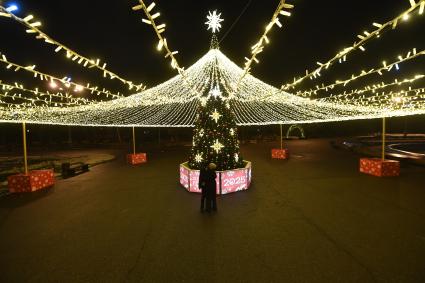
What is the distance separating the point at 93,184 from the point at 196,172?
4.52 m

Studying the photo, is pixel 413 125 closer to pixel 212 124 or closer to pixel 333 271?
pixel 212 124

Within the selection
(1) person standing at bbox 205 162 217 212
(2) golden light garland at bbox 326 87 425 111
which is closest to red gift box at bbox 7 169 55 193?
(1) person standing at bbox 205 162 217 212

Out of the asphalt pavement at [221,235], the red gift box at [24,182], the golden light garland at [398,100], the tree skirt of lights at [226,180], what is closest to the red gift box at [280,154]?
the golden light garland at [398,100]

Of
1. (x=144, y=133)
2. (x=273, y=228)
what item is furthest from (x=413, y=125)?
(x=273, y=228)

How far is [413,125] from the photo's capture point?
3753 centimetres

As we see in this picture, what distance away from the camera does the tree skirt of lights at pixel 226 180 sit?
24.5 ft

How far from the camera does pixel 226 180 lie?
7.54 meters

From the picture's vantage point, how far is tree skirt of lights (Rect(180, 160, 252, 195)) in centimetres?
746

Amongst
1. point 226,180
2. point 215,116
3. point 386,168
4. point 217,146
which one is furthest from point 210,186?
point 386,168

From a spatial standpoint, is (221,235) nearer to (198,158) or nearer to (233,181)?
(233,181)

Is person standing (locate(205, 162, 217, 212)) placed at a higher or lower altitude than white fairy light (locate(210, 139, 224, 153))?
lower

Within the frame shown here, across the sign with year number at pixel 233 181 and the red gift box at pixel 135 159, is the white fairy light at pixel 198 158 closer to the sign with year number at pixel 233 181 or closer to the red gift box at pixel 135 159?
the sign with year number at pixel 233 181

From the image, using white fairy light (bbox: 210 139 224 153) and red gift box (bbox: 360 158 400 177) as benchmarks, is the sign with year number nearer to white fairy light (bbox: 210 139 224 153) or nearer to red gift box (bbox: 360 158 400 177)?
white fairy light (bbox: 210 139 224 153)

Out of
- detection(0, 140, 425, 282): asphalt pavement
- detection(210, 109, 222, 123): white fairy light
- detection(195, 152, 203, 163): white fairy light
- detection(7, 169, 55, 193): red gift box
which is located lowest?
detection(0, 140, 425, 282): asphalt pavement
